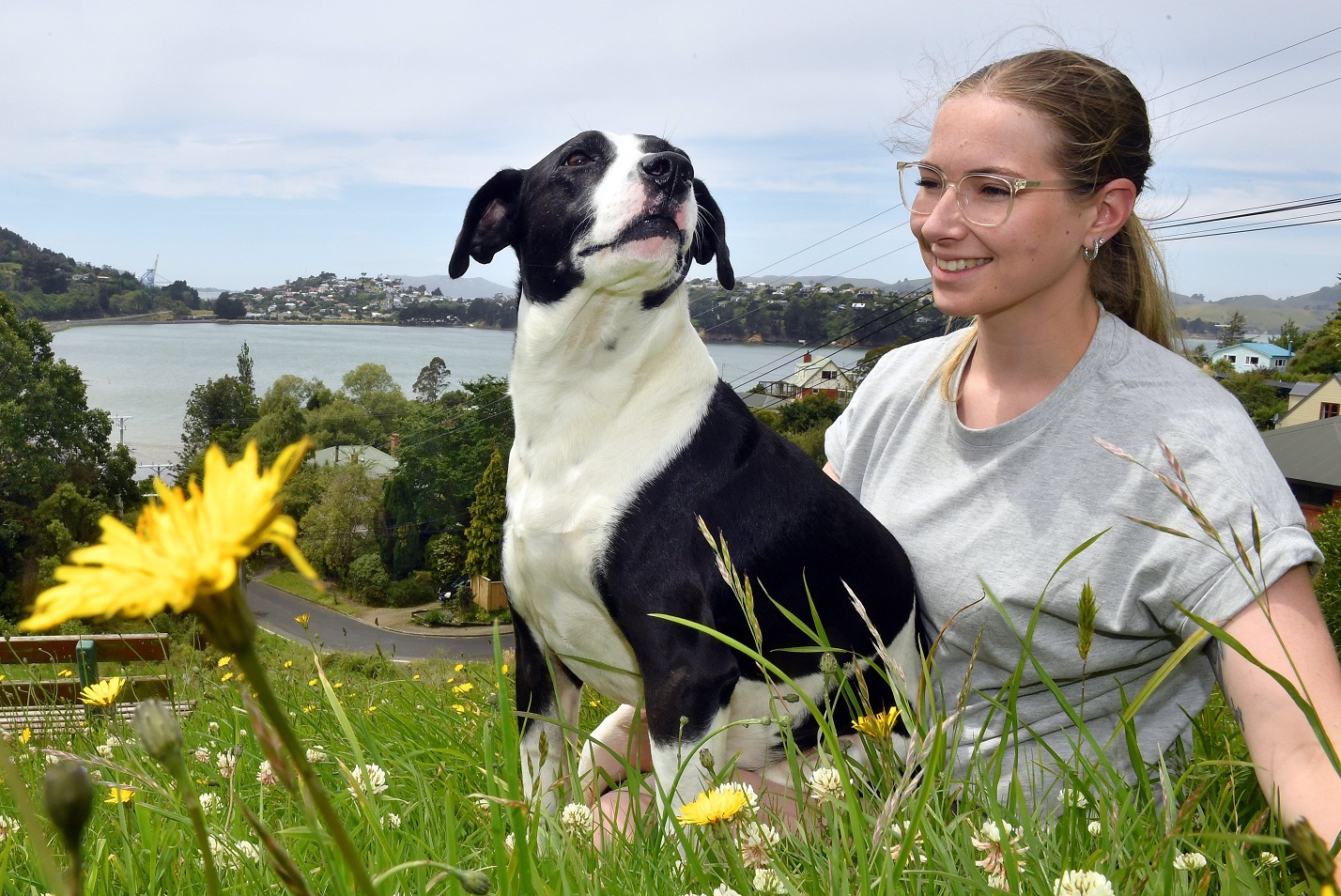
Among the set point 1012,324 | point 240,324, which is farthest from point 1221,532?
point 240,324

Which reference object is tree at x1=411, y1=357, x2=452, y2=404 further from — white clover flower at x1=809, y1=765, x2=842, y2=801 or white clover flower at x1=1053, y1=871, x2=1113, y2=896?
white clover flower at x1=1053, y1=871, x2=1113, y2=896

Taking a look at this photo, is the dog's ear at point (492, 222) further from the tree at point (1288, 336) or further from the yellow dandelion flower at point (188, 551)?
the tree at point (1288, 336)

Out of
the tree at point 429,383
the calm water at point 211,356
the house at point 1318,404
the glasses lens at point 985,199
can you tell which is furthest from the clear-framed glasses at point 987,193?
the tree at point 429,383

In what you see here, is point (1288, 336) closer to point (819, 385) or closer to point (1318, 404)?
point (1318, 404)

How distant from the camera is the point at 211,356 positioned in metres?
116

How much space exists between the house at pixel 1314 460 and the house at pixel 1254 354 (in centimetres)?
5138

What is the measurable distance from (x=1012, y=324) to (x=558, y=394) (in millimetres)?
1156

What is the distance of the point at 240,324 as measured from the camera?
12506 centimetres

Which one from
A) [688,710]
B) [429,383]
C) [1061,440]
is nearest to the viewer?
[688,710]

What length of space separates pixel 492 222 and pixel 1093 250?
1.54m

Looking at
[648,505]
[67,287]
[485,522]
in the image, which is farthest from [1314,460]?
[67,287]

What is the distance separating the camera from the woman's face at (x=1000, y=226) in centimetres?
230

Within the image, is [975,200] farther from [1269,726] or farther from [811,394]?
[811,394]

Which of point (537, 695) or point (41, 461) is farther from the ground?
point (537, 695)
